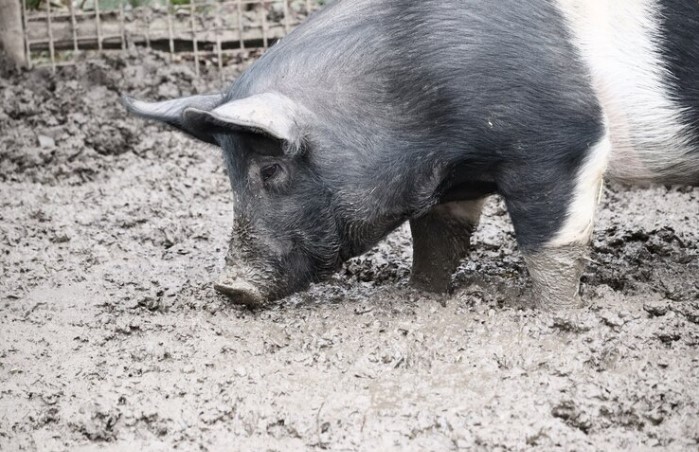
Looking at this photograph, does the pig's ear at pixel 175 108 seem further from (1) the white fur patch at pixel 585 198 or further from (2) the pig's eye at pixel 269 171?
(1) the white fur patch at pixel 585 198

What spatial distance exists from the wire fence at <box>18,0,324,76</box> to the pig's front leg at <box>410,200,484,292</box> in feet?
8.85

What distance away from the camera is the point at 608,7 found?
13.6ft

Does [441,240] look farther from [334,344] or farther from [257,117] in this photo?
[257,117]

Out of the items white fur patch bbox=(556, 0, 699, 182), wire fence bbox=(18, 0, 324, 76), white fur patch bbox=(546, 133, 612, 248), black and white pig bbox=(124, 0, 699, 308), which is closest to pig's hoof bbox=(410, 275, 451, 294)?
black and white pig bbox=(124, 0, 699, 308)

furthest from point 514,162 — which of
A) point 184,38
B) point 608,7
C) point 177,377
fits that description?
point 184,38

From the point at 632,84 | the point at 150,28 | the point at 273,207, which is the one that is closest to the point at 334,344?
the point at 273,207

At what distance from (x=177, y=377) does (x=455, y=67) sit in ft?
4.89

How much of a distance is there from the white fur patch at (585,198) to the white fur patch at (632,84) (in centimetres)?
16

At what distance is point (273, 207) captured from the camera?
410cm

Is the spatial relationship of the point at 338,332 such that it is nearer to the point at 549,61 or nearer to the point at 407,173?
the point at 407,173

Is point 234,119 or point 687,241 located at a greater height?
point 234,119

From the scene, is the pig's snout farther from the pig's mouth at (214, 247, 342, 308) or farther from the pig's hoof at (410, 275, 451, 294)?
the pig's hoof at (410, 275, 451, 294)

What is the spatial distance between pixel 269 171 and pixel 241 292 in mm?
499

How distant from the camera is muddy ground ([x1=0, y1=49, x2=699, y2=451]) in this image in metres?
3.36
